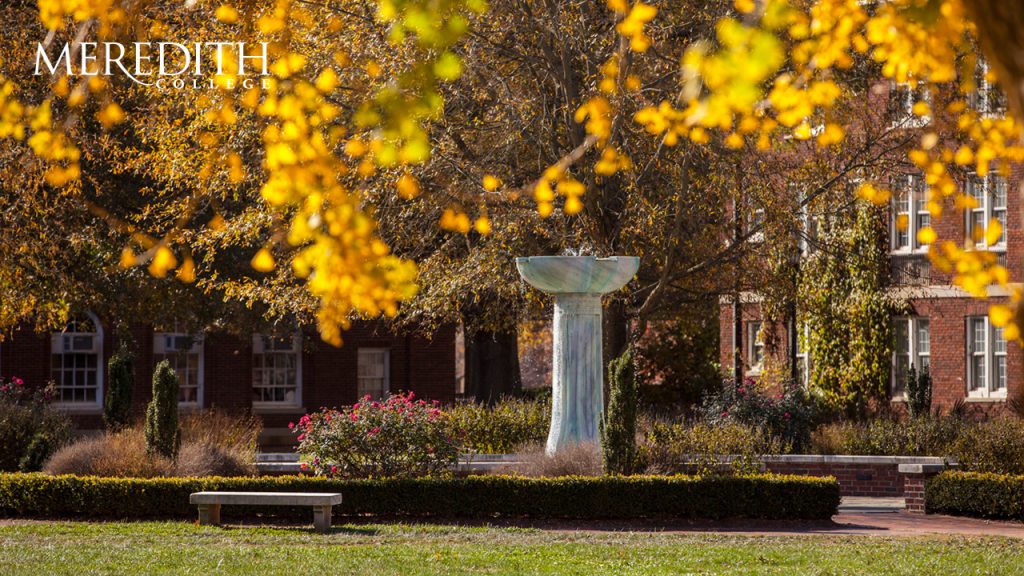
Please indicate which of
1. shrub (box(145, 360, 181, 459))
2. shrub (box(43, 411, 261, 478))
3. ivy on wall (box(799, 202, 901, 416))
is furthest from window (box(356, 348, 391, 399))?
shrub (box(145, 360, 181, 459))

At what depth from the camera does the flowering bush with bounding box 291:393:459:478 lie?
18.4 meters

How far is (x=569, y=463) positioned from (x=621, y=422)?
3.42 ft

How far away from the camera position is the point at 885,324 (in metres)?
32.1

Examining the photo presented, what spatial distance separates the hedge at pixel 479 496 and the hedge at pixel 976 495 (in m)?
1.82

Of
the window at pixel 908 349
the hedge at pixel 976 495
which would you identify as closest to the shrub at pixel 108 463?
the hedge at pixel 976 495

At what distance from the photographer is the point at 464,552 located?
544 inches

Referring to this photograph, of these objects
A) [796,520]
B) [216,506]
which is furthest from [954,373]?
[216,506]

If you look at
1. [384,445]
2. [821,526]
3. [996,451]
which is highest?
[384,445]

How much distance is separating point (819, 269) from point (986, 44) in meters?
27.3

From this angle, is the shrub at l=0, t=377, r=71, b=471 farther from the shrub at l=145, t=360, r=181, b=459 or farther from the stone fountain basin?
the stone fountain basin

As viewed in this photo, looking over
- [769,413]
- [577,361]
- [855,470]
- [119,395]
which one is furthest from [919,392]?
[119,395]

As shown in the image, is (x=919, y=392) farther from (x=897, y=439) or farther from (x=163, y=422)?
(x=163, y=422)

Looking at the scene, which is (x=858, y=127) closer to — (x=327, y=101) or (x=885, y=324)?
(x=327, y=101)

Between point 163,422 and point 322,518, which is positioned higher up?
point 163,422
